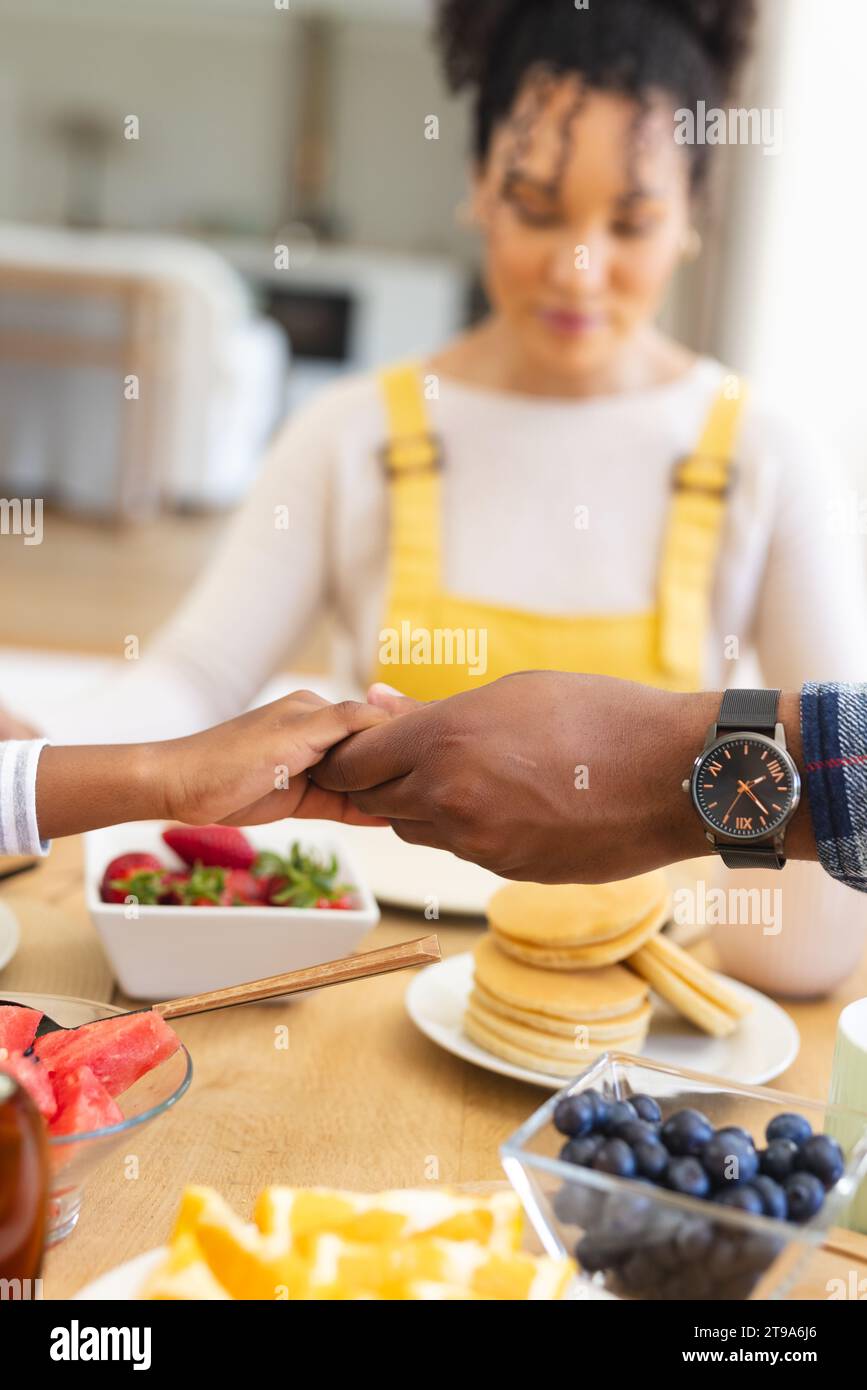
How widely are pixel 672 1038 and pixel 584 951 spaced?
0.35 ft

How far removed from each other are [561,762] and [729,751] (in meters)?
0.10

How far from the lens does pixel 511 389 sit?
179 centimetres

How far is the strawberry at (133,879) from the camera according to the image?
3.18ft

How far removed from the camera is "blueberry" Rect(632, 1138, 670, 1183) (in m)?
0.60

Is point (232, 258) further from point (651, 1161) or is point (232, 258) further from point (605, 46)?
point (651, 1161)

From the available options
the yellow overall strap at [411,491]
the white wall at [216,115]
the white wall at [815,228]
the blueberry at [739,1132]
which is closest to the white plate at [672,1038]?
the blueberry at [739,1132]

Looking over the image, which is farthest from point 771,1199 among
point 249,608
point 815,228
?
point 815,228

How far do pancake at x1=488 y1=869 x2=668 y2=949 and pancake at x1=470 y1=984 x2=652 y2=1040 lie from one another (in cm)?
4

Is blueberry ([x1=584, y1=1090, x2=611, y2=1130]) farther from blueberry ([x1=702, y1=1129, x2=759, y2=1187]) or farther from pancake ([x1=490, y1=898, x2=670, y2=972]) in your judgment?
pancake ([x1=490, y1=898, x2=670, y2=972])

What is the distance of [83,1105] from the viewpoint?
0.64 metres

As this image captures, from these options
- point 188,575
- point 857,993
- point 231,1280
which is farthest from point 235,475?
point 231,1280

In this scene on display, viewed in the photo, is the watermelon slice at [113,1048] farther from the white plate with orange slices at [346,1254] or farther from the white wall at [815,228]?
the white wall at [815,228]
